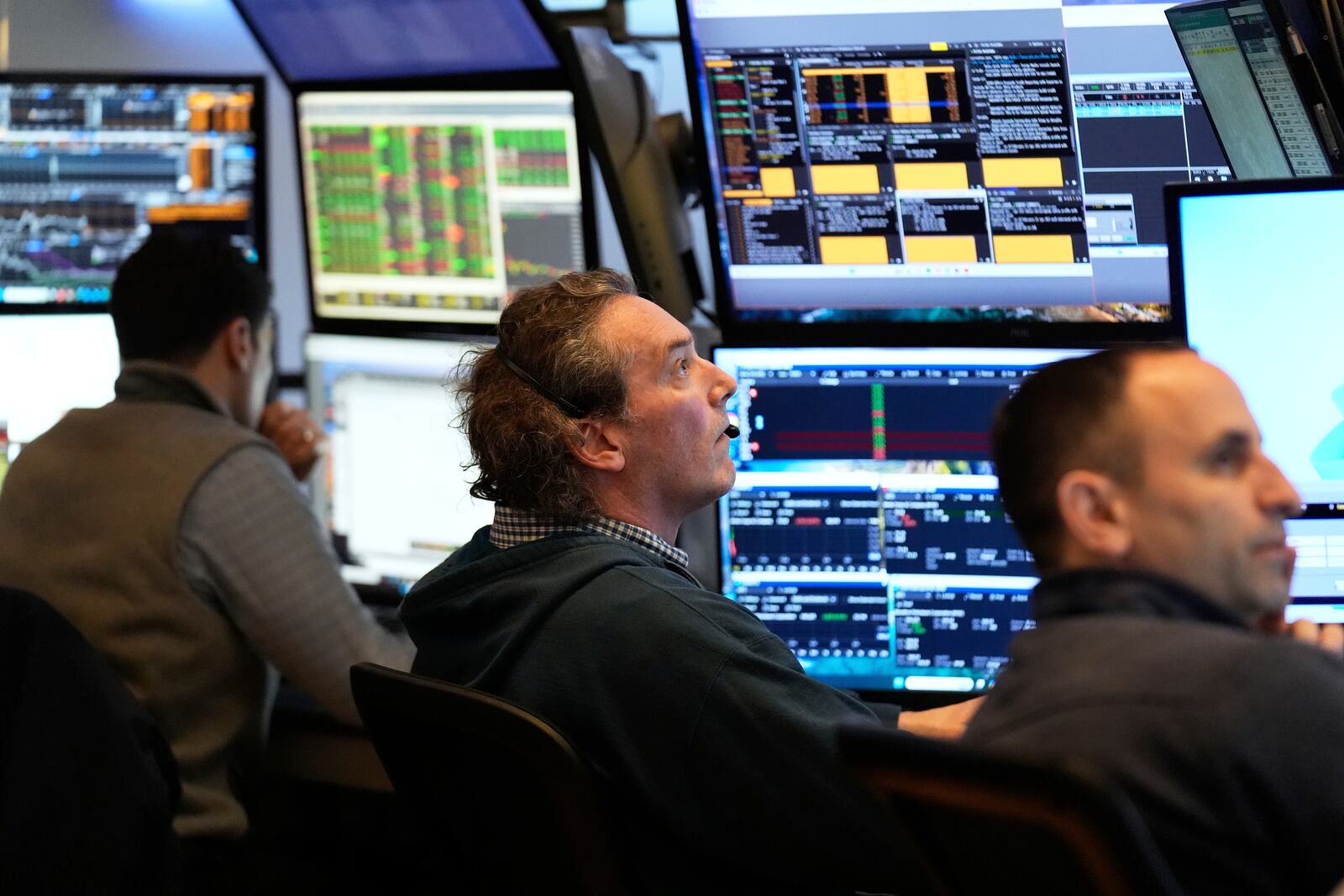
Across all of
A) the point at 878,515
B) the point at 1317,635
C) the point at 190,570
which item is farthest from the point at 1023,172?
the point at 190,570

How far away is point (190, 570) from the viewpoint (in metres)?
2.22

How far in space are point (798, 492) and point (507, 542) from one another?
66 cm

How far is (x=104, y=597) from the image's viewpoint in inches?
86.5

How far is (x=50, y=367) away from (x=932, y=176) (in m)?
1.86

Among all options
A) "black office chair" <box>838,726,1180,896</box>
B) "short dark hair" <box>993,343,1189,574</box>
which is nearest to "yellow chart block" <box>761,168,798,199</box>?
"short dark hair" <box>993,343,1189,574</box>

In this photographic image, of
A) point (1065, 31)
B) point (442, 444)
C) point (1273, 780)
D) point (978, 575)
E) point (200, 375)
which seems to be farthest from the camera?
point (442, 444)

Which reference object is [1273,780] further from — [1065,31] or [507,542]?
[1065,31]

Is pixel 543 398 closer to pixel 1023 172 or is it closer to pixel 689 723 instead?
pixel 689 723

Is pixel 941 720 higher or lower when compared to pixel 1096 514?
lower

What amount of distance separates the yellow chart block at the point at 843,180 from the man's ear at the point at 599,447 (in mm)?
635

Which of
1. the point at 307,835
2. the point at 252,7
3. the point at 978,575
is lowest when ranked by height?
the point at 307,835

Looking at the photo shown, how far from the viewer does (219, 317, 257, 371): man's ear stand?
2457 mm

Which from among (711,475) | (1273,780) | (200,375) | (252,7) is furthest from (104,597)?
(1273,780)

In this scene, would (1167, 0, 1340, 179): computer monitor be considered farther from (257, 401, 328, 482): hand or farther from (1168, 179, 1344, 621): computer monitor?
(257, 401, 328, 482): hand
